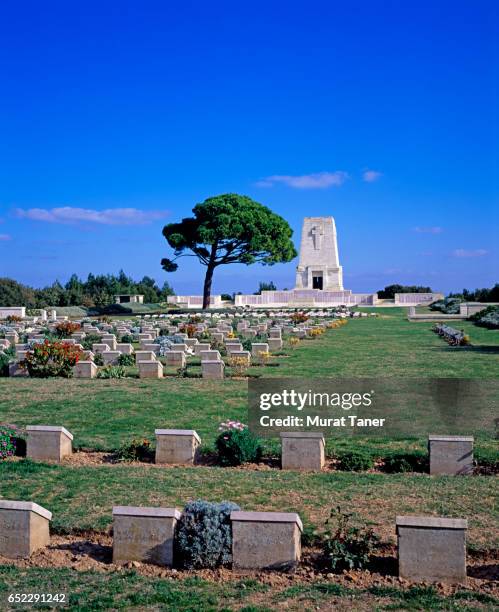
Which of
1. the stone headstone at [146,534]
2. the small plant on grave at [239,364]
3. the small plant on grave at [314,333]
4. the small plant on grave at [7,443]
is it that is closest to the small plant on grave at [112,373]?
the small plant on grave at [239,364]

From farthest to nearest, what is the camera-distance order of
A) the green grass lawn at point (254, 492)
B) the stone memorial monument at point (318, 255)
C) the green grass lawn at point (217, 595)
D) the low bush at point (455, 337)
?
the stone memorial monument at point (318, 255)
the low bush at point (455, 337)
the green grass lawn at point (254, 492)
the green grass lawn at point (217, 595)

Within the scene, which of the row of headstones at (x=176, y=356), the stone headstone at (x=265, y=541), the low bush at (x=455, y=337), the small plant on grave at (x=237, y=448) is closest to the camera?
the stone headstone at (x=265, y=541)

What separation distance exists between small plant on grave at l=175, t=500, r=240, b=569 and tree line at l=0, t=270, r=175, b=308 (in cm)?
4784

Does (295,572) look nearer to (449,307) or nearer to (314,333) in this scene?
(314,333)

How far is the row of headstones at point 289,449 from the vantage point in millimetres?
7211

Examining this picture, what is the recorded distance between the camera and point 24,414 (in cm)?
1045

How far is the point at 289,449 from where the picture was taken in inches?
296

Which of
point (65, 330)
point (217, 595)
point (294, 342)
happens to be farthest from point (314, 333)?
point (217, 595)

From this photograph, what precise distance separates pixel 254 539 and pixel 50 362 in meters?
10.9

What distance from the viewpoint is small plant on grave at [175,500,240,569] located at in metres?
5.03

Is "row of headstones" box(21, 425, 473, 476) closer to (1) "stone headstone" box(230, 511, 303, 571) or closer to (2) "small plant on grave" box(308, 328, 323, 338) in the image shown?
(1) "stone headstone" box(230, 511, 303, 571)

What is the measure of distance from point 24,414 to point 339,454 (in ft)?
16.9

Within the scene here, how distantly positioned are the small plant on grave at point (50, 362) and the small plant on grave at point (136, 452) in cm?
706

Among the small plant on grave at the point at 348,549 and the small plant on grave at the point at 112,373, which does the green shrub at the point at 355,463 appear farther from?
the small plant on grave at the point at 112,373
